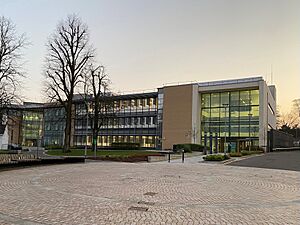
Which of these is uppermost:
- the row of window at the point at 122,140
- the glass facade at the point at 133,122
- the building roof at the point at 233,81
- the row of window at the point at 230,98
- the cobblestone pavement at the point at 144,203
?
the building roof at the point at 233,81

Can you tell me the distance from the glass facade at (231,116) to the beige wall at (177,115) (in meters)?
3.33

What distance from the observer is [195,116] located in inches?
2571

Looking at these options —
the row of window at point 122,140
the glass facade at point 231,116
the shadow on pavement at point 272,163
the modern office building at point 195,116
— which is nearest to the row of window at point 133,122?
the modern office building at point 195,116

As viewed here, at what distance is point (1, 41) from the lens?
105ft

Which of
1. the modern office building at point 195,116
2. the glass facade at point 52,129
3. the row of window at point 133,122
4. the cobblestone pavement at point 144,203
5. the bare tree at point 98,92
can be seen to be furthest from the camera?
the glass facade at point 52,129

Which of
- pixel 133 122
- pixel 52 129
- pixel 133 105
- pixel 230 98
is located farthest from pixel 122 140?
pixel 230 98

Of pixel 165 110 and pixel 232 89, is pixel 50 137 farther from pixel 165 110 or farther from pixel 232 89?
pixel 232 89

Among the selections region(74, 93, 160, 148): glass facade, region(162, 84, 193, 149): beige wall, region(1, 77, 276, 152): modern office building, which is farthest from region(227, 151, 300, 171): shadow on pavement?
region(74, 93, 160, 148): glass facade

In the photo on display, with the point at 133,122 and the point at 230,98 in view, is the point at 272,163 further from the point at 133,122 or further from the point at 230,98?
the point at 133,122

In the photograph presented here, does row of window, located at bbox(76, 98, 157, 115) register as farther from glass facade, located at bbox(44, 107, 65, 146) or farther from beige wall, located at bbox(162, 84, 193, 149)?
glass facade, located at bbox(44, 107, 65, 146)

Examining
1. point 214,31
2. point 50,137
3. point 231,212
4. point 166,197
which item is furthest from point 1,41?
point 50,137

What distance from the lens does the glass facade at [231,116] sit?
200 ft

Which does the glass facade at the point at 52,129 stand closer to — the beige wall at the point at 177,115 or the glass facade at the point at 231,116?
the beige wall at the point at 177,115

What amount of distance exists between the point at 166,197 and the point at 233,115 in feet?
179
